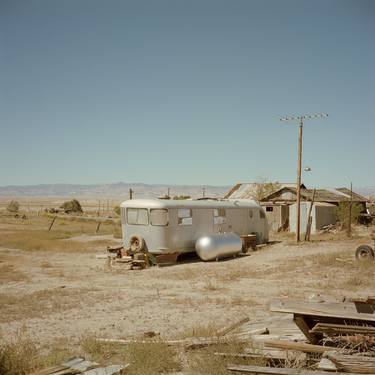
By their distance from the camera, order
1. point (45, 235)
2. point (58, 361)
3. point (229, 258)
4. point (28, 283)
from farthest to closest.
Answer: point (45, 235) → point (229, 258) → point (28, 283) → point (58, 361)

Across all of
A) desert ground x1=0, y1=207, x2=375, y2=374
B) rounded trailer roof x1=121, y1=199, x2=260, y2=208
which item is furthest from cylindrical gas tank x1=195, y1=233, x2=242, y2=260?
rounded trailer roof x1=121, y1=199, x2=260, y2=208

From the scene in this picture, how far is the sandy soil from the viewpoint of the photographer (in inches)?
359

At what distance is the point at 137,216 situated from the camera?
18.6m

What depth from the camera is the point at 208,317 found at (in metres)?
9.45

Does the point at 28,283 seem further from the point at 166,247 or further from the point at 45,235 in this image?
the point at 45,235

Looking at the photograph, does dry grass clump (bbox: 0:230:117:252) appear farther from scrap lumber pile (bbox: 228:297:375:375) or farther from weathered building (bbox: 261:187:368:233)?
scrap lumber pile (bbox: 228:297:375:375)

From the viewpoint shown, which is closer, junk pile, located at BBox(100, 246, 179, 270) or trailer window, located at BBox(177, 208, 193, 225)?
junk pile, located at BBox(100, 246, 179, 270)

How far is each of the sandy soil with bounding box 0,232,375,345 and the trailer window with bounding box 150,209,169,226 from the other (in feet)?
6.15

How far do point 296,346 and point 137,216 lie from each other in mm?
13139

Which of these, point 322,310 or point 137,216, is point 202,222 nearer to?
point 137,216

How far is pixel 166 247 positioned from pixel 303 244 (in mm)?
8614

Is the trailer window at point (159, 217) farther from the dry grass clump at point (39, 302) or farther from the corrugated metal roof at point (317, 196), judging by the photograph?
the corrugated metal roof at point (317, 196)

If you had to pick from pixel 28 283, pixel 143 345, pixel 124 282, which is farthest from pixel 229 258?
pixel 143 345

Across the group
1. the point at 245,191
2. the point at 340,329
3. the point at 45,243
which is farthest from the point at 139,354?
the point at 245,191
